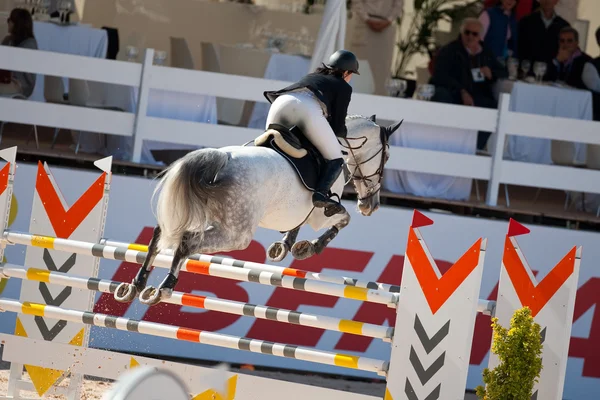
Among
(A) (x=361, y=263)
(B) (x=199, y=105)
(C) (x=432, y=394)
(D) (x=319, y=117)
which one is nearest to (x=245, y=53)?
(B) (x=199, y=105)

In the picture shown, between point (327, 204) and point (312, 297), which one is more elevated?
point (327, 204)

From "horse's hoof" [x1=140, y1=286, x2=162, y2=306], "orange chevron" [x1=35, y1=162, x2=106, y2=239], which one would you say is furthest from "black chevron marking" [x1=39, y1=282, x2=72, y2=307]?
"horse's hoof" [x1=140, y1=286, x2=162, y2=306]

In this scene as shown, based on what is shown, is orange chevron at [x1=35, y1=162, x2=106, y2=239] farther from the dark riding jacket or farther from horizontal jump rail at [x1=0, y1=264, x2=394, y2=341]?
the dark riding jacket

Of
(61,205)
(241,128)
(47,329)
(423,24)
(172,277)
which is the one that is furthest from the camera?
(423,24)

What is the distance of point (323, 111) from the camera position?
17.9ft

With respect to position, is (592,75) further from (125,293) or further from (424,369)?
(125,293)

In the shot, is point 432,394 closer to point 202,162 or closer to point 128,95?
point 202,162

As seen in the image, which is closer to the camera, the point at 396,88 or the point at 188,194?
the point at 188,194

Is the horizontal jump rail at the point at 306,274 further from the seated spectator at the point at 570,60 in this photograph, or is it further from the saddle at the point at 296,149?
the seated spectator at the point at 570,60

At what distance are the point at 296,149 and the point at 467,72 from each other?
429 cm

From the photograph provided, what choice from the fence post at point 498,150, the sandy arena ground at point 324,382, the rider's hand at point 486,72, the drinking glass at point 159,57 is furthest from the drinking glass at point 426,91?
the sandy arena ground at point 324,382

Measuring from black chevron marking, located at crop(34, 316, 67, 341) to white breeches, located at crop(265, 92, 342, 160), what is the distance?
5.77 feet

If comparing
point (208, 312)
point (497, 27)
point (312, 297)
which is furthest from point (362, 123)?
point (497, 27)

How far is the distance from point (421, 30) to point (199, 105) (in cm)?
412
